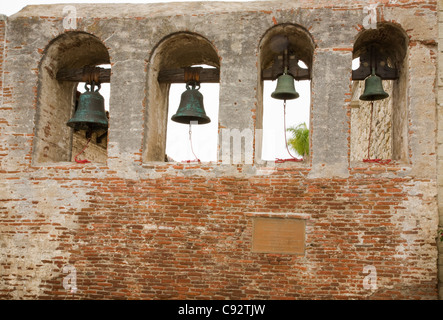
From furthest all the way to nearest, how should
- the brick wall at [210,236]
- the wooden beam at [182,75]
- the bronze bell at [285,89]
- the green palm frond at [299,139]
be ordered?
the green palm frond at [299,139] < the wooden beam at [182,75] < the bronze bell at [285,89] < the brick wall at [210,236]

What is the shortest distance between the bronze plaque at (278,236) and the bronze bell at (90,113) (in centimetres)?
279

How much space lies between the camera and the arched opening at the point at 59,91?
24.0 feet

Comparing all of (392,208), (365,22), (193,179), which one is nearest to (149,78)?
(193,179)

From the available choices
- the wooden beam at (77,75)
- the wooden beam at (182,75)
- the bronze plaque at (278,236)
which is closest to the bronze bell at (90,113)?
the wooden beam at (77,75)

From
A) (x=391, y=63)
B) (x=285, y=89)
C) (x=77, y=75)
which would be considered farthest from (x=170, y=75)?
(x=391, y=63)

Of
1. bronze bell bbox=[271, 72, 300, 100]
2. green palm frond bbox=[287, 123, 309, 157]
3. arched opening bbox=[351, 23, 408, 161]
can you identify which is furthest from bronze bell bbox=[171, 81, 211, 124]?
green palm frond bbox=[287, 123, 309, 157]

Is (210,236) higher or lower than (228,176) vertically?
lower

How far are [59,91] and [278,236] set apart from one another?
13.4 feet

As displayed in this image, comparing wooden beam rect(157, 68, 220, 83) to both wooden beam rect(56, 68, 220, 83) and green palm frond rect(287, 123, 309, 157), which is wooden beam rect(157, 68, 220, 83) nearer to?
wooden beam rect(56, 68, 220, 83)

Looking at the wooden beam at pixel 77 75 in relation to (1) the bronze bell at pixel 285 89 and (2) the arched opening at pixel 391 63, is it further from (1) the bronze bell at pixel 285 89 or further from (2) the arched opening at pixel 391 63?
(2) the arched opening at pixel 391 63

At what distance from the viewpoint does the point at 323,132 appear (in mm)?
6613

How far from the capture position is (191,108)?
721 centimetres

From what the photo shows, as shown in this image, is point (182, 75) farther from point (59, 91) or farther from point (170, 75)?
point (59, 91)

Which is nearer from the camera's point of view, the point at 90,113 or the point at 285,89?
the point at 285,89
